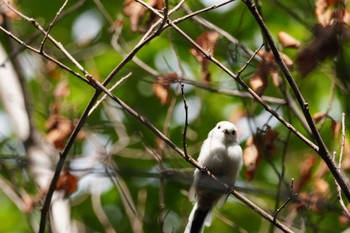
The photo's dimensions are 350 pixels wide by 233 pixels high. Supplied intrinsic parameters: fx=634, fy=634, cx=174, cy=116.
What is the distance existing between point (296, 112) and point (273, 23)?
2586 millimetres

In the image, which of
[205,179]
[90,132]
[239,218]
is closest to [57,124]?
[90,132]

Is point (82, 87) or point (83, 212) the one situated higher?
point (82, 87)

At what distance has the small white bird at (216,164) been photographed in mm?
4945

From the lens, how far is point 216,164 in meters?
4.96

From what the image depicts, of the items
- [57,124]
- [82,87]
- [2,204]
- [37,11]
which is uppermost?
[37,11]

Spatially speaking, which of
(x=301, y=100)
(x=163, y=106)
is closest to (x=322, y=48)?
(x=301, y=100)

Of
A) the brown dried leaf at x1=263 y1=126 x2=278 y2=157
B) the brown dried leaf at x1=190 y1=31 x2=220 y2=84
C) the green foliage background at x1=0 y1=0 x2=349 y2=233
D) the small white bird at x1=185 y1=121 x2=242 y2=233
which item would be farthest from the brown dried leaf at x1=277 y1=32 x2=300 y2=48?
the green foliage background at x1=0 y1=0 x2=349 y2=233

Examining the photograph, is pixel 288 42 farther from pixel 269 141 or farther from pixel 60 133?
pixel 60 133

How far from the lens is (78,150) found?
7.13m

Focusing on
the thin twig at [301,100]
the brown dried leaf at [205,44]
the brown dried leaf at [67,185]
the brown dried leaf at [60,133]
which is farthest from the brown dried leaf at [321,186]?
the brown dried leaf at [60,133]

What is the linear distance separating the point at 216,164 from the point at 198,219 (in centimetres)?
47

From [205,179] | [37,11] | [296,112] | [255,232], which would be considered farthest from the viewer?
[37,11]

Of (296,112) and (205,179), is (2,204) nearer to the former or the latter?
(205,179)

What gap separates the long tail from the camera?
4922 mm
